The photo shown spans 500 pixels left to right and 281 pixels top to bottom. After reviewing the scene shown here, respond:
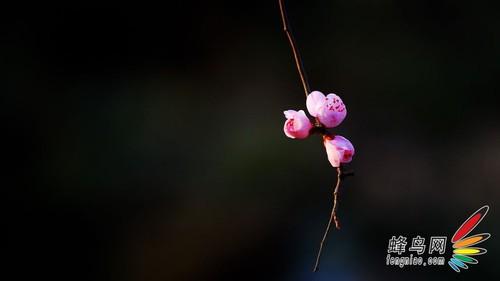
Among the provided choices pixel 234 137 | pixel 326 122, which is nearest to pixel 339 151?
pixel 326 122

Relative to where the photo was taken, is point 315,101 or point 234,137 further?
point 234,137

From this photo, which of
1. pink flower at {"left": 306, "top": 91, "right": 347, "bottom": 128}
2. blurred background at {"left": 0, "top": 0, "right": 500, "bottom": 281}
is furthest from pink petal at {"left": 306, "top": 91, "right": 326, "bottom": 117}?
blurred background at {"left": 0, "top": 0, "right": 500, "bottom": 281}

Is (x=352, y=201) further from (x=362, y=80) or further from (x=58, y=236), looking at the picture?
(x=58, y=236)

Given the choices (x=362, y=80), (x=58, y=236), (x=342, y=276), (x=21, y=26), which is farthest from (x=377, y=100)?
(x=21, y=26)

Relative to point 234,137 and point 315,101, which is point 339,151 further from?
point 234,137

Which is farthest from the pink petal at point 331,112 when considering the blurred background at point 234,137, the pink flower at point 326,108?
the blurred background at point 234,137

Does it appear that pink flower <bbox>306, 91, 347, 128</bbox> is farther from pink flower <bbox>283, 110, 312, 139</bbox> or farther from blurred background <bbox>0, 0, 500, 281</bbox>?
blurred background <bbox>0, 0, 500, 281</bbox>
